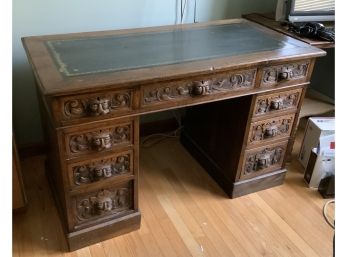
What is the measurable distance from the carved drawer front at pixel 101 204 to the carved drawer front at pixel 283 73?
2.32 ft

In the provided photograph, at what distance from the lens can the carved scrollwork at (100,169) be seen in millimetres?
1307

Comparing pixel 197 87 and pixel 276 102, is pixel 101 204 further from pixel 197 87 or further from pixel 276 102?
pixel 276 102

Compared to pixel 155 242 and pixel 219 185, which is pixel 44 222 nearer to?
pixel 155 242

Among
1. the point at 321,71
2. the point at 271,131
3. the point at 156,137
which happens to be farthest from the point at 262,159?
the point at 321,71

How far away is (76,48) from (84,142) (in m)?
0.39

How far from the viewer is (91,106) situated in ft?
3.81

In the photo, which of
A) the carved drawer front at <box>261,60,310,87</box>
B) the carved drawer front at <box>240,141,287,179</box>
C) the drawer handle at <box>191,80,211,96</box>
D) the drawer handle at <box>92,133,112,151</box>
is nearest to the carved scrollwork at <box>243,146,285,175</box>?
the carved drawer front at <box>240,141,287,179</box>

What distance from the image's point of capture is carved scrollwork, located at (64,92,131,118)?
1144 mm

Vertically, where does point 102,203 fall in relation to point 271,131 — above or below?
below

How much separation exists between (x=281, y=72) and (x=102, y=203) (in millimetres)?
910

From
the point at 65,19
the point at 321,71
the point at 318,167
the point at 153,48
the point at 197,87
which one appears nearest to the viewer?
the point at 197,87

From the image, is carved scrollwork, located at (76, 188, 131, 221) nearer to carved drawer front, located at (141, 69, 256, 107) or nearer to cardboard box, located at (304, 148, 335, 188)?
carved drawer front, located at (141, 69, 256, 107)

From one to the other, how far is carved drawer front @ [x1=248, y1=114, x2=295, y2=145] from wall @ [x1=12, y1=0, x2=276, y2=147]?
2.50 feet

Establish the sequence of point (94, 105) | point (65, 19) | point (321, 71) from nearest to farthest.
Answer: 1. point (94, 105)
2. point (65, 19)
3. point (321, 71)
